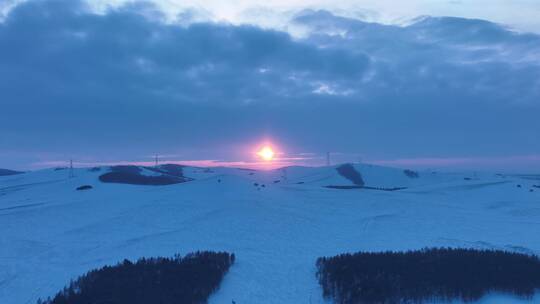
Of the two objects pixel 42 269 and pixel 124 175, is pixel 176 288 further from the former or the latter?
pixel 124 175

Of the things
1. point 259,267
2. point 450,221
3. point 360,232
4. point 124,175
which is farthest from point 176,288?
point 124,175

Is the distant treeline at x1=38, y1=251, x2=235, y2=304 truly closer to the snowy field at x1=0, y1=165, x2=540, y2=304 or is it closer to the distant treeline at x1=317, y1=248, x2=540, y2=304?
the snowy field at x1=0, y1=165, x2=540, y2=304

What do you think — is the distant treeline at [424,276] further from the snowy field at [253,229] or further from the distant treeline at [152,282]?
the distant treeline at [152,282]

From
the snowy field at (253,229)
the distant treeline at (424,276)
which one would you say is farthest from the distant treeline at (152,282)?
the distant treeline at (424,276)

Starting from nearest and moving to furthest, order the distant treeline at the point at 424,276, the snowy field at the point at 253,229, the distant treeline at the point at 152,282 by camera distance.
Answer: the distant treeline at the point at 152,282
the distant treeline at the point at 424,276
the snowy field at the point at 253,229

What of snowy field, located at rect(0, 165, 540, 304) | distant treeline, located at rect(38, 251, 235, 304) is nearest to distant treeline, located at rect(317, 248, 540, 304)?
snowy field, located at rect(0, 165, 540, 304)
